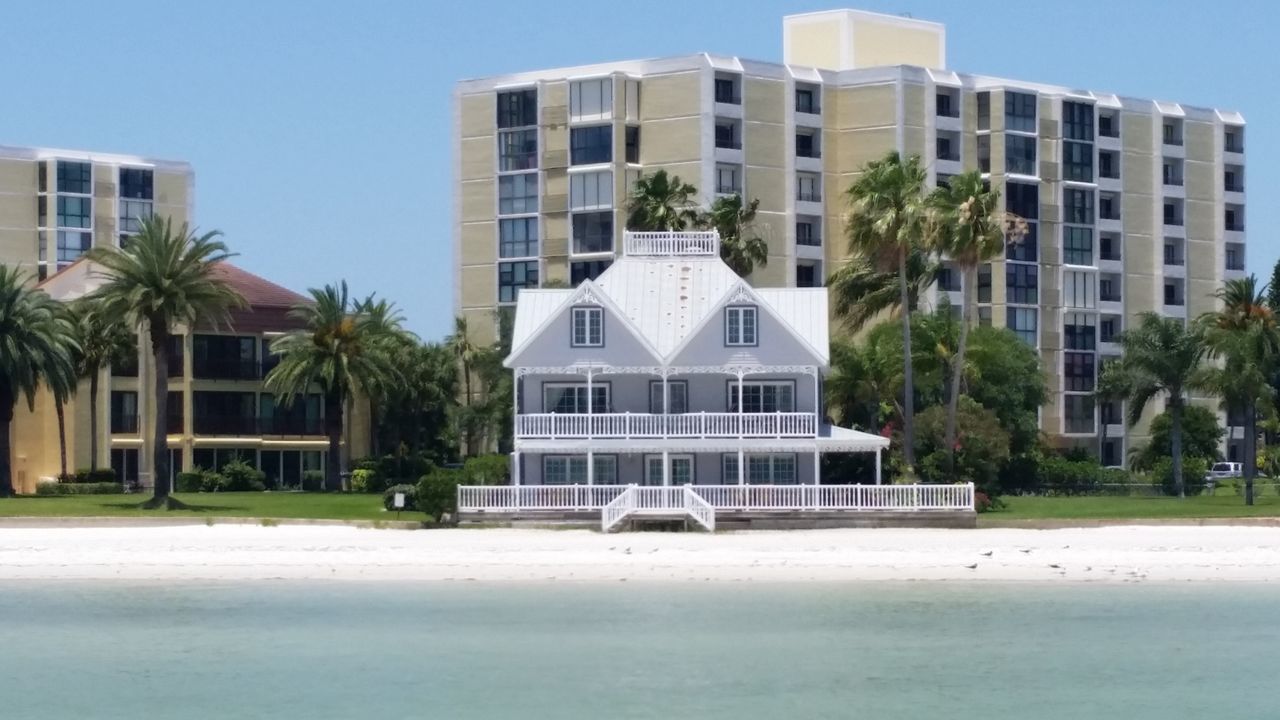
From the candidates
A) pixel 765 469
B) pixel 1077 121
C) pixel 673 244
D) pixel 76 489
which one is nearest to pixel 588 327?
pixel 673 244

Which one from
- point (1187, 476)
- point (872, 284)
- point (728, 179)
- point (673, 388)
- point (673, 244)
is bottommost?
point (1187, 476)

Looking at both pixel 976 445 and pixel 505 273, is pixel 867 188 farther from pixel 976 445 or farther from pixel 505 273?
pixel 505 273

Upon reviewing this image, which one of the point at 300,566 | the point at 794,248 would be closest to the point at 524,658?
the point at 300,566

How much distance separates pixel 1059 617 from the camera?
43875mm

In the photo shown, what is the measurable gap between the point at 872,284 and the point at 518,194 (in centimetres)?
5193

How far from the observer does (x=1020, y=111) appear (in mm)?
127625

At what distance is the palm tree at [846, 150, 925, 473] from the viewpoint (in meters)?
68.1

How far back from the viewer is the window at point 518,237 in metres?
124

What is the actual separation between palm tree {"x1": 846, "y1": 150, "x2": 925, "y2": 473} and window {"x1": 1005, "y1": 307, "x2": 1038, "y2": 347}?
57.7m

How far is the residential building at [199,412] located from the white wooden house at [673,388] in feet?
87.8

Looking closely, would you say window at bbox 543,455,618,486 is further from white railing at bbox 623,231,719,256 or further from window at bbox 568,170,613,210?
window at bbox 568,170,613,210

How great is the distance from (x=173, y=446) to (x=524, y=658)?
59.1 meters

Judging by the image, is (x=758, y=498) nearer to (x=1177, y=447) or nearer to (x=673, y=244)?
(x=673, y=244)

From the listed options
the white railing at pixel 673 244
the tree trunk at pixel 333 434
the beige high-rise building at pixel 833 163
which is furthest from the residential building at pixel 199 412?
the white railing at pixel 673 244
